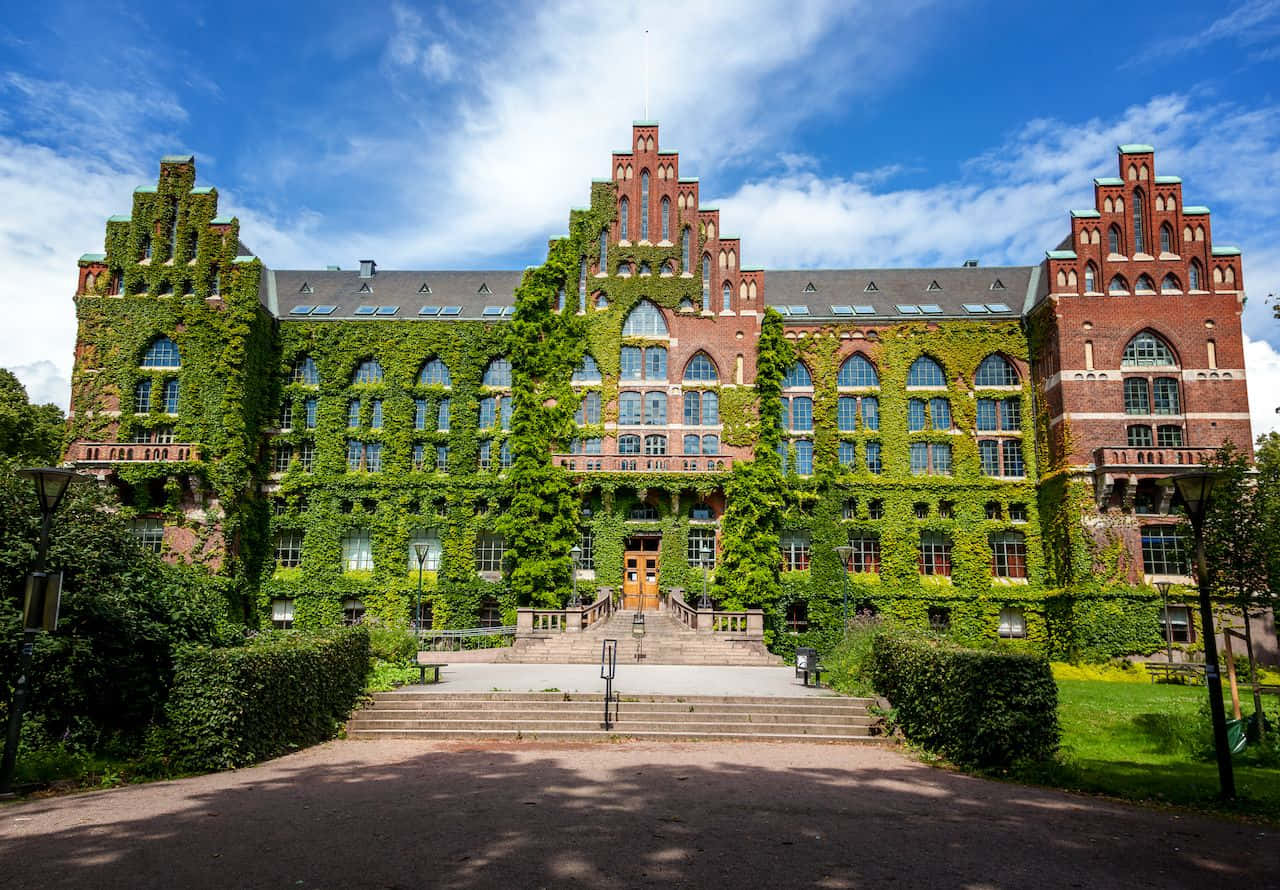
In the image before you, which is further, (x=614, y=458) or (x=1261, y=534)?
(x=614, y=458)

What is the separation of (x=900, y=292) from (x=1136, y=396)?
496 inches

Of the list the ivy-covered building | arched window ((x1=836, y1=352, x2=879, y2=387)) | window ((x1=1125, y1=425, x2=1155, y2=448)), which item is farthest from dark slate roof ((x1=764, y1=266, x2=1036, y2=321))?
window ((x1=1125, y1=425, x2=1155, y2=448))

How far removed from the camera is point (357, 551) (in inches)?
1608

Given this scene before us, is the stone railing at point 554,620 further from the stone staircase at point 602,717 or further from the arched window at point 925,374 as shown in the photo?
the arched window at point 925,374

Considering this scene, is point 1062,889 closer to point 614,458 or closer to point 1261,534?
point 1261,534

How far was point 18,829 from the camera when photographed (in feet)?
32.7

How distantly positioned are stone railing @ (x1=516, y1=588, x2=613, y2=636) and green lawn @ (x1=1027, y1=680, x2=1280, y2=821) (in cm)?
1636

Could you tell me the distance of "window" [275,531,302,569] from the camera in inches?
1597

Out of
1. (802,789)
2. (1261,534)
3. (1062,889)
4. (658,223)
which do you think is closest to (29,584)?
(802,789)

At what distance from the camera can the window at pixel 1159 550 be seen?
36344 millimetres

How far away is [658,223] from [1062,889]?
36979 mm

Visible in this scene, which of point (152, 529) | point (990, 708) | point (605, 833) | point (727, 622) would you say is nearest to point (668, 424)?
point (727, 622)

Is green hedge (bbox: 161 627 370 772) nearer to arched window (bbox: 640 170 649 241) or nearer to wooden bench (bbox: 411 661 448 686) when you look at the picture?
wooden bench (bbox: 411 661 448 686)


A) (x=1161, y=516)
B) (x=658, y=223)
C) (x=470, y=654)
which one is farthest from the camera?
(x=658, y=223)
